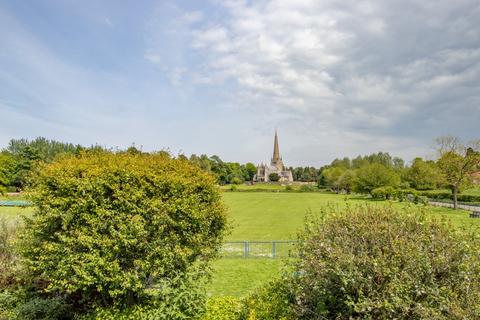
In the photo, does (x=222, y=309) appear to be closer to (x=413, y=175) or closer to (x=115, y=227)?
(x=115, y=227)

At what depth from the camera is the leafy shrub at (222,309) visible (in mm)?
7311

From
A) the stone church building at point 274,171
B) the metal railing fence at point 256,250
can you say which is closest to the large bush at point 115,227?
the metal railing fence at point 256,250

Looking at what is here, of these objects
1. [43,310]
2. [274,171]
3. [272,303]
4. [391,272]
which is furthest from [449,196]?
[274,171]

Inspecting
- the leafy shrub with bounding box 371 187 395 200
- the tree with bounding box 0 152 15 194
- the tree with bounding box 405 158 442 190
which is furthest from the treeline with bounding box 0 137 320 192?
the tree with bounding box 405 158 442 190

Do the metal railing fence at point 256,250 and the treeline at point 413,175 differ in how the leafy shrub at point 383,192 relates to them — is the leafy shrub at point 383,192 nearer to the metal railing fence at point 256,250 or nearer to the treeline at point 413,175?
the treeline at point 413,175

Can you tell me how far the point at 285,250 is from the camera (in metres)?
19.6

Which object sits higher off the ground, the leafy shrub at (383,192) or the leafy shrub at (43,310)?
the leafy shrub at (383,192)

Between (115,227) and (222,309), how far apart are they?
3119 mm

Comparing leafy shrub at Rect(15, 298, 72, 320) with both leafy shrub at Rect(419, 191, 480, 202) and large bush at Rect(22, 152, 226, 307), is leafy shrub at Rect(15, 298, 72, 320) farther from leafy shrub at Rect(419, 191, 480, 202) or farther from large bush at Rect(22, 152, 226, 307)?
leafy shrub at Rect(419, 191, 480, 202)

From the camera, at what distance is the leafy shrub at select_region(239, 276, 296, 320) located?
19.6ft

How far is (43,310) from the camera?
8086 mm

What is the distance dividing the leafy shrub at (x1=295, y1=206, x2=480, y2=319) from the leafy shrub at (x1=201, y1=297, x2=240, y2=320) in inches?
83.5

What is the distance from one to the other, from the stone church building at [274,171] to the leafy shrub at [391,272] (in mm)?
173033

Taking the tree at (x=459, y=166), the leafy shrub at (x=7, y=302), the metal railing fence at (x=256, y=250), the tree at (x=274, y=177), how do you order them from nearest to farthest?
the leafy shrub at (x=7, y=302), the metal railing fence at (x=256, y=250), the tree at (x=459, y=166), the tree at (x=274, y=177)
